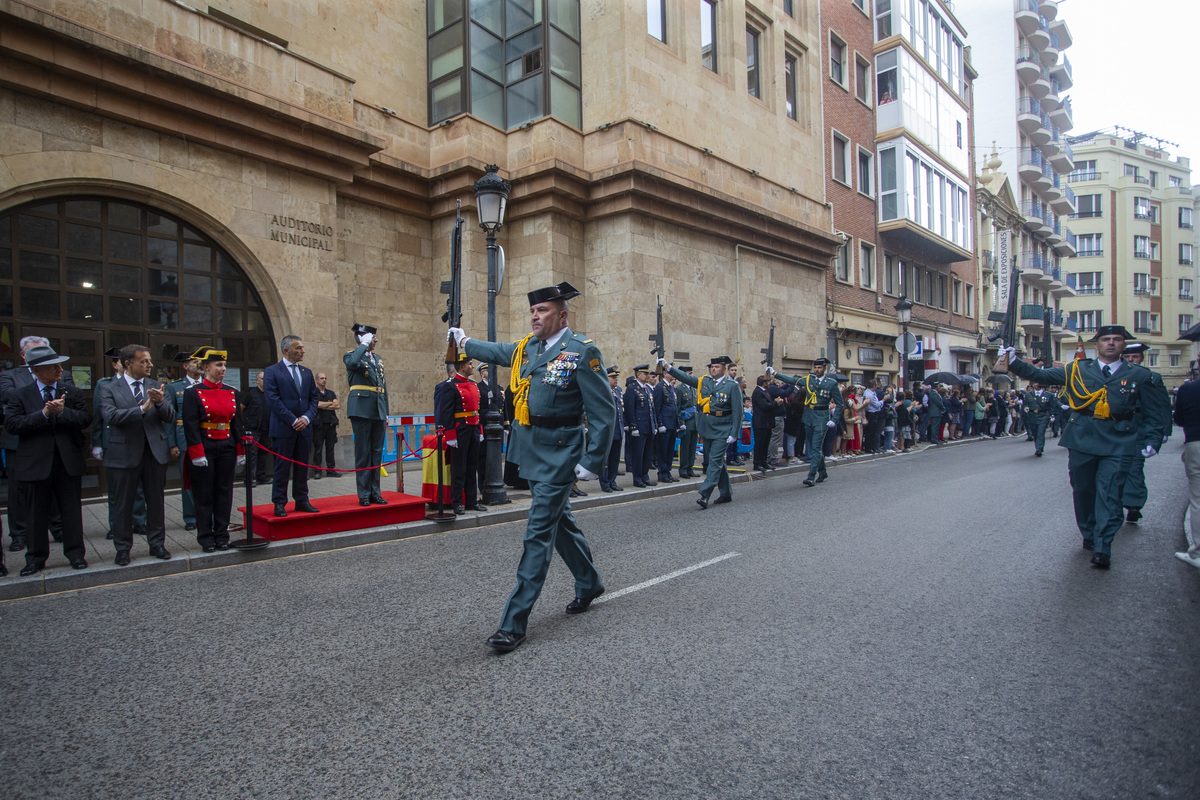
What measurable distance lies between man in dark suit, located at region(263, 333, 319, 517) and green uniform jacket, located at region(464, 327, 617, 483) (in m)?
4.44

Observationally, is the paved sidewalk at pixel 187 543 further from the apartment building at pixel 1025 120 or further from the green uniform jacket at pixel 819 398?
the apartment building at pixel 1025 120

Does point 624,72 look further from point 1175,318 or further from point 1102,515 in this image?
point 1175,318

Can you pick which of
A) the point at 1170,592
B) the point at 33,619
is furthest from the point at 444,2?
the point at 1170,592

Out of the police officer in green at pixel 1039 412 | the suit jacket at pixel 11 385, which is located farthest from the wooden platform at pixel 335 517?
the police officer in green at pixel 1039 412

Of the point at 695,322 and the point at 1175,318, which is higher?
the point at 1175,318

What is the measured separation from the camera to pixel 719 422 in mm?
10148

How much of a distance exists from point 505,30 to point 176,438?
12684mm

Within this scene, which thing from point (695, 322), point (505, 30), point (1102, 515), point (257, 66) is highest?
point (505, 30)

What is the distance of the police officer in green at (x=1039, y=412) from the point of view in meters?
18.0

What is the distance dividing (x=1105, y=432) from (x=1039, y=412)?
1409 centimetres

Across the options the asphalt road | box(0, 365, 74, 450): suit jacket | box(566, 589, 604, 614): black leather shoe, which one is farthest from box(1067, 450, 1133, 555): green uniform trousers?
box(0, 365, 74, 450): suit jacket

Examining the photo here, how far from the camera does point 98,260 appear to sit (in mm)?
10781

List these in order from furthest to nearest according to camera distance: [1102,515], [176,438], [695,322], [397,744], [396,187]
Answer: [695,322] < [396,187] < [176,438] < [1102,515] < [397,744]

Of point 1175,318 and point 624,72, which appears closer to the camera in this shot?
point 624,72
